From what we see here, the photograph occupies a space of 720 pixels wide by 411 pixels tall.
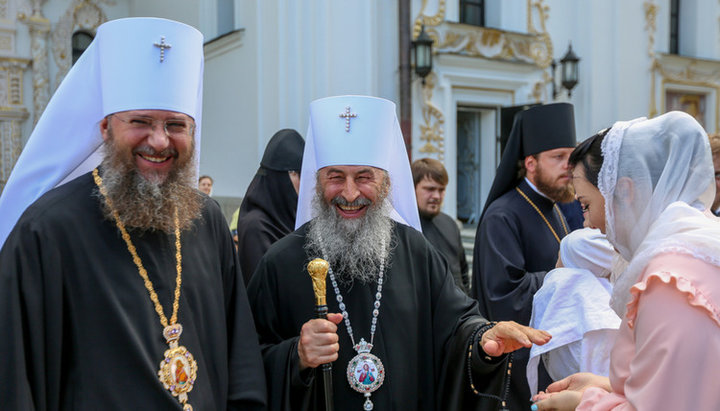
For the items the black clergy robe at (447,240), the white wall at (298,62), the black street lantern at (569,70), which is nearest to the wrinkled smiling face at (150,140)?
the black clergy robe at (447,240)

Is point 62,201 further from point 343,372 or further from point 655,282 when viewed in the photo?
point 655,282

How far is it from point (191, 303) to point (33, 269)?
50cm

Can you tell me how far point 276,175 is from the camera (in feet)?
14.6

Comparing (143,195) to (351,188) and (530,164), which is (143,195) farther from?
(530,164)

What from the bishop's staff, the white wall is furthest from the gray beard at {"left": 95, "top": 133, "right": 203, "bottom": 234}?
the white wall

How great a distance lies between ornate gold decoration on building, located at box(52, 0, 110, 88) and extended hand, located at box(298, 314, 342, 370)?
12.1 m

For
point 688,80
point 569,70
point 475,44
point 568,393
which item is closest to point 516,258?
point 568,393

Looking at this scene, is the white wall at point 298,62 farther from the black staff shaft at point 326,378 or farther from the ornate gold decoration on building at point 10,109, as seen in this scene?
the black staff shaft at point 326,378

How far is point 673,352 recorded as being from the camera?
1.44 metres

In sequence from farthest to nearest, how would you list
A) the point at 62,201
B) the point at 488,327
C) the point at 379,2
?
the point at 379,2, the point at 488,327, the point at 62,201

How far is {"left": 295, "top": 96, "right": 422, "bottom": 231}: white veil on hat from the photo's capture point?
267 centimetres

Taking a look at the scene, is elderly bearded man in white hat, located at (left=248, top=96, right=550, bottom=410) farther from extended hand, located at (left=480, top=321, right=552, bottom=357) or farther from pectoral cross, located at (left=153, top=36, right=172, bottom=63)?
pectoral cross, located at (left=153, top=36, right=172, bottom=63)

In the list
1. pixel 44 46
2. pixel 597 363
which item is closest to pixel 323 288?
pixel 597 363

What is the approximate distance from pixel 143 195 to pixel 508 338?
135 cm
